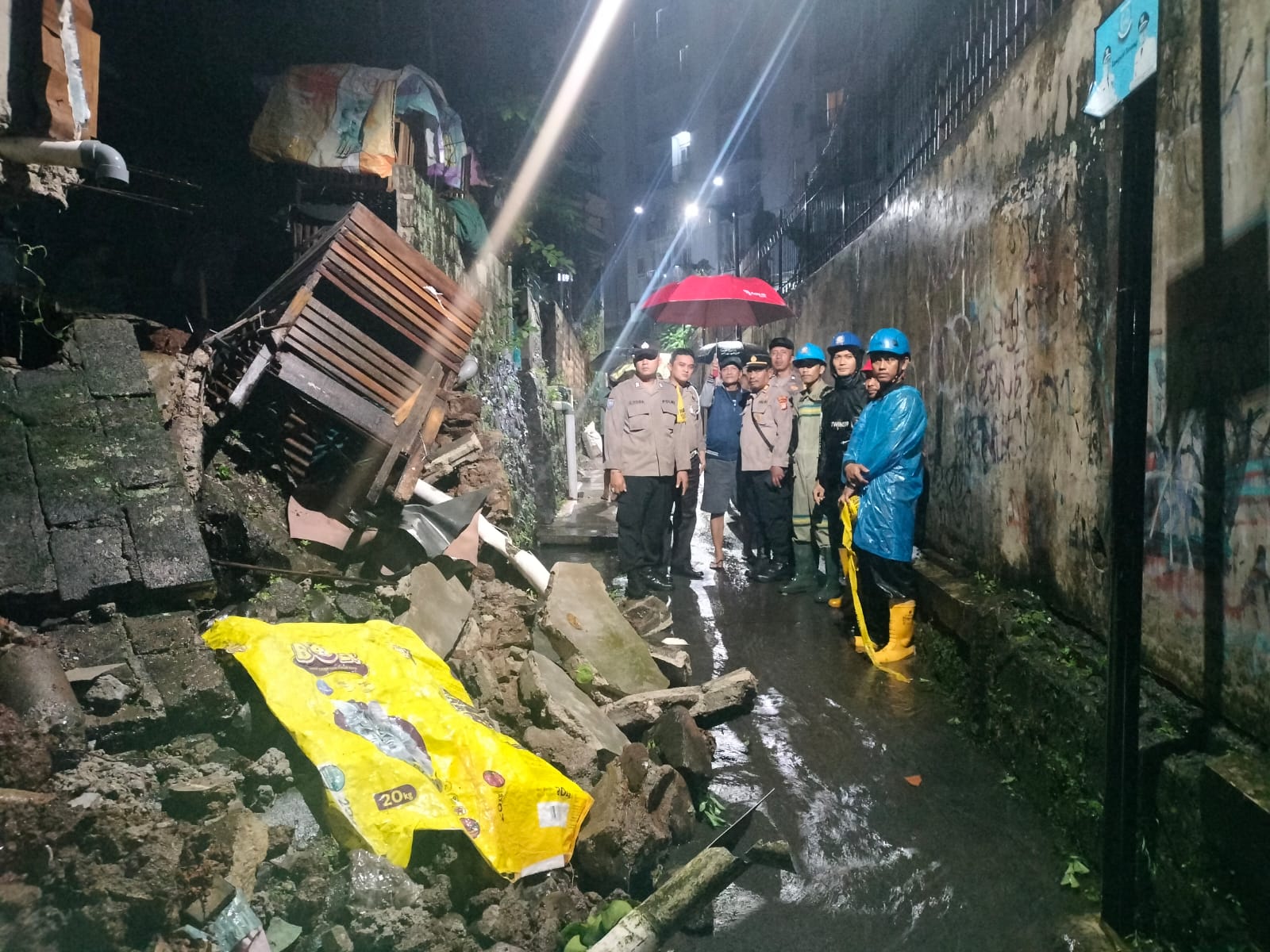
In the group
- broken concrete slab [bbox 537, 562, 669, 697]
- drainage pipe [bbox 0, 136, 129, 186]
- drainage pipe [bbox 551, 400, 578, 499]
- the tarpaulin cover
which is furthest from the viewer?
drainage pipe [bbox 551, 400, 578, 499]

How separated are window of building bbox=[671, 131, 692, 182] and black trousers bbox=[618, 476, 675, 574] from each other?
38.7 metres

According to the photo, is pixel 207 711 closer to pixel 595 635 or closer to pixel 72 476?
pixel 72 476

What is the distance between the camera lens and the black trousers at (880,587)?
15.7ft

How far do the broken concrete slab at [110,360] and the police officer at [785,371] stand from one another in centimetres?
513

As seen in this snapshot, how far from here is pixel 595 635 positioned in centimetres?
445

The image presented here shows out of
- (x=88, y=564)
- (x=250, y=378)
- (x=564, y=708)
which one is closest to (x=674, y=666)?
(x=564, y=708)

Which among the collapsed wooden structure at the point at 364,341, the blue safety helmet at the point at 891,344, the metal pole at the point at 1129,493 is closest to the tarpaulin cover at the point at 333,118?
the collapsed wooden structure at the point at 364,341

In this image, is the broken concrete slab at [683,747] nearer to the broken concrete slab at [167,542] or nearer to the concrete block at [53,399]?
the broken concrete slab at [167,542]

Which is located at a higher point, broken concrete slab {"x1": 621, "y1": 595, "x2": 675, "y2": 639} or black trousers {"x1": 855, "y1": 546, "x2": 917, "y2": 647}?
black trousers {"x1": 855, "y1": 546, "x2": 917, "y2": 647}

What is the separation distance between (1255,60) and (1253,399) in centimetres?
109

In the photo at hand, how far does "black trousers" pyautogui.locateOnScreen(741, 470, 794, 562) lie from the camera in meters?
6.91

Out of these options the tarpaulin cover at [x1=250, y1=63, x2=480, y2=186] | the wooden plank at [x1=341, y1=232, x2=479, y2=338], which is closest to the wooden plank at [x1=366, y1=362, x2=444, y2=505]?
the wooden plank at [x1=341, y1=232, x2=479, y2=338]

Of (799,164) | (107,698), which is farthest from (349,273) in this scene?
(799,164)

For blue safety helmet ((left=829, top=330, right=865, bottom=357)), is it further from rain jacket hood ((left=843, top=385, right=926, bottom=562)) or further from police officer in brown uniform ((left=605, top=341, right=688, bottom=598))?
police officer in brown uniform ((left=605, top=341, right=688, bottom=598))
